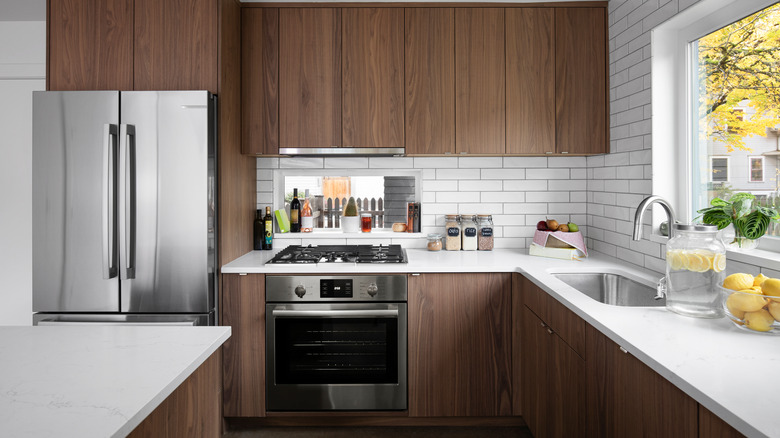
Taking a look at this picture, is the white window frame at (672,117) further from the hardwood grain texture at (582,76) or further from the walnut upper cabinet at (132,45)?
the walnut upper cabinet at (132,45)

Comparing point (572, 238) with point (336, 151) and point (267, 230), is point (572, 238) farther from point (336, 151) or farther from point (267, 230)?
point (267, 230)

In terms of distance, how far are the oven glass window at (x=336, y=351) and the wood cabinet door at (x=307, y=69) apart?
116 cm

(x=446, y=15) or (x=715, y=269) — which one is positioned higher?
(x=446, y=15)

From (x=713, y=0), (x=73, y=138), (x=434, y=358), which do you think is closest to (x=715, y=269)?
(x=713, y=0)

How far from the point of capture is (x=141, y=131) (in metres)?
2.48

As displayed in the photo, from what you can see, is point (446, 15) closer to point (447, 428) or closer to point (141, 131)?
point (141, 131)

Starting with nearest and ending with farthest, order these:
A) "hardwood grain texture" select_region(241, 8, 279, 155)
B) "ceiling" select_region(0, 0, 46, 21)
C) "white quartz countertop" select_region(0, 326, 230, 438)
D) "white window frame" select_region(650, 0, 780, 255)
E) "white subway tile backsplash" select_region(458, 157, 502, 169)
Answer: "white quartz countertop" select_region(0, 326, 230, 438) < "white window frame" select_region(650, 0, 780, 255) < "hardwood grain texture" select_region(241, 8, 279, 155) < "ceiling" select_region(0, 0, 46, 21) < "white subway tile backsplash" select_region(458, 157, 502, 169)

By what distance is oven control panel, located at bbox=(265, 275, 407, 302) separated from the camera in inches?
103

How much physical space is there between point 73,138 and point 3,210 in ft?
5.64

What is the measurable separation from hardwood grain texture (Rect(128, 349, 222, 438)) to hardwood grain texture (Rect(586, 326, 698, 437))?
120 centimetres

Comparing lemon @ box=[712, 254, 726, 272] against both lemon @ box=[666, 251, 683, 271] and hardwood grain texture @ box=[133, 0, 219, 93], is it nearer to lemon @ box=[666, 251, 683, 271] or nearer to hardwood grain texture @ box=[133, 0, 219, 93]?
lemon @ box=[666, 251, 683, 271]

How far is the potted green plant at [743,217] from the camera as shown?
184cm

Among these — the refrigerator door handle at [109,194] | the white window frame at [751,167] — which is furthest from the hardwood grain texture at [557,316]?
the refrigerator door handle at [109,194]

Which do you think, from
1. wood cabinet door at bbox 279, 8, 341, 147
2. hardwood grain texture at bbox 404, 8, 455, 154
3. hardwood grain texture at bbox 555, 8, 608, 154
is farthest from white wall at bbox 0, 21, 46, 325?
hardwood grain texture at bbox 555, 8, 608, 154
